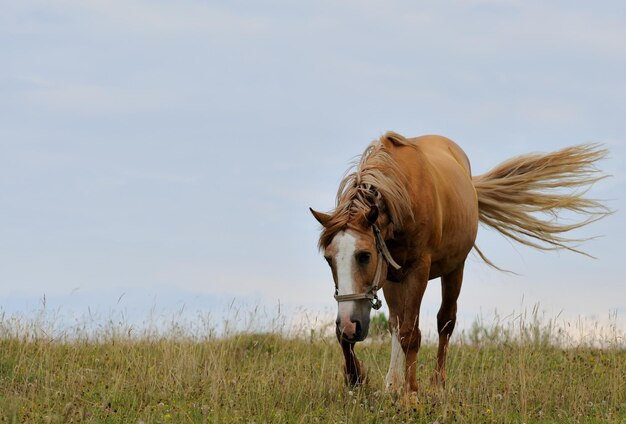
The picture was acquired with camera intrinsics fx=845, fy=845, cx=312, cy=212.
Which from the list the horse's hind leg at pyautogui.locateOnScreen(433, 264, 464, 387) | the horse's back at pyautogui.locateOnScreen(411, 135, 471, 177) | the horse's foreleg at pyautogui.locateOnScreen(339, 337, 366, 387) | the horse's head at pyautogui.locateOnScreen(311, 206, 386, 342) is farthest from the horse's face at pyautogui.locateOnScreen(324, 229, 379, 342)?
the horse's hind leg at pyautogui.locateOnScreen(433, 264, 464, 387)

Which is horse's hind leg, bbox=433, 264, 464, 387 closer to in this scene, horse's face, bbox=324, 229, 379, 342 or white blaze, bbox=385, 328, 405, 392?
white blaze, bbox=385, 328, 405, 392

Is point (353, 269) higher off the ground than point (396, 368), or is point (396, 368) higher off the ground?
point (353, 269)

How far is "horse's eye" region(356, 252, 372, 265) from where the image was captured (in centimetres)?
688

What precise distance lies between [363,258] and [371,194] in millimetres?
590

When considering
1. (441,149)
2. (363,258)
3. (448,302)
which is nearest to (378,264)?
(363,258)

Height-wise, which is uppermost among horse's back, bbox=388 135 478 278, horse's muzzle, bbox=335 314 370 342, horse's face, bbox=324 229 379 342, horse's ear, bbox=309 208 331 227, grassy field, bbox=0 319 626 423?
horse's back, bbox=388 135 478 278

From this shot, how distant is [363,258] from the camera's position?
6910 millimetres

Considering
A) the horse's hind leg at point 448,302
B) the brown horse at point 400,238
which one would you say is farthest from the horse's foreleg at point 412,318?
the horse's hind leg at point 448,302

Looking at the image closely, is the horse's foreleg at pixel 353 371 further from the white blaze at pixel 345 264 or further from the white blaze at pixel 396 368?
the white blaze at pixel 345 264

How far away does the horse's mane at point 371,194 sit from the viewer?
6.97 metres

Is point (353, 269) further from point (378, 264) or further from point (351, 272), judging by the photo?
point (378, 264)

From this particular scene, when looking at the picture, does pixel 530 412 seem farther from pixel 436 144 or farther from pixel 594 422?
pixel 436 144

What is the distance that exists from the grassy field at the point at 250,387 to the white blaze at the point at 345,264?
3.06ft

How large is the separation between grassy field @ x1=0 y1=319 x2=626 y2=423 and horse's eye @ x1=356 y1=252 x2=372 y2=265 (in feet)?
4.06
